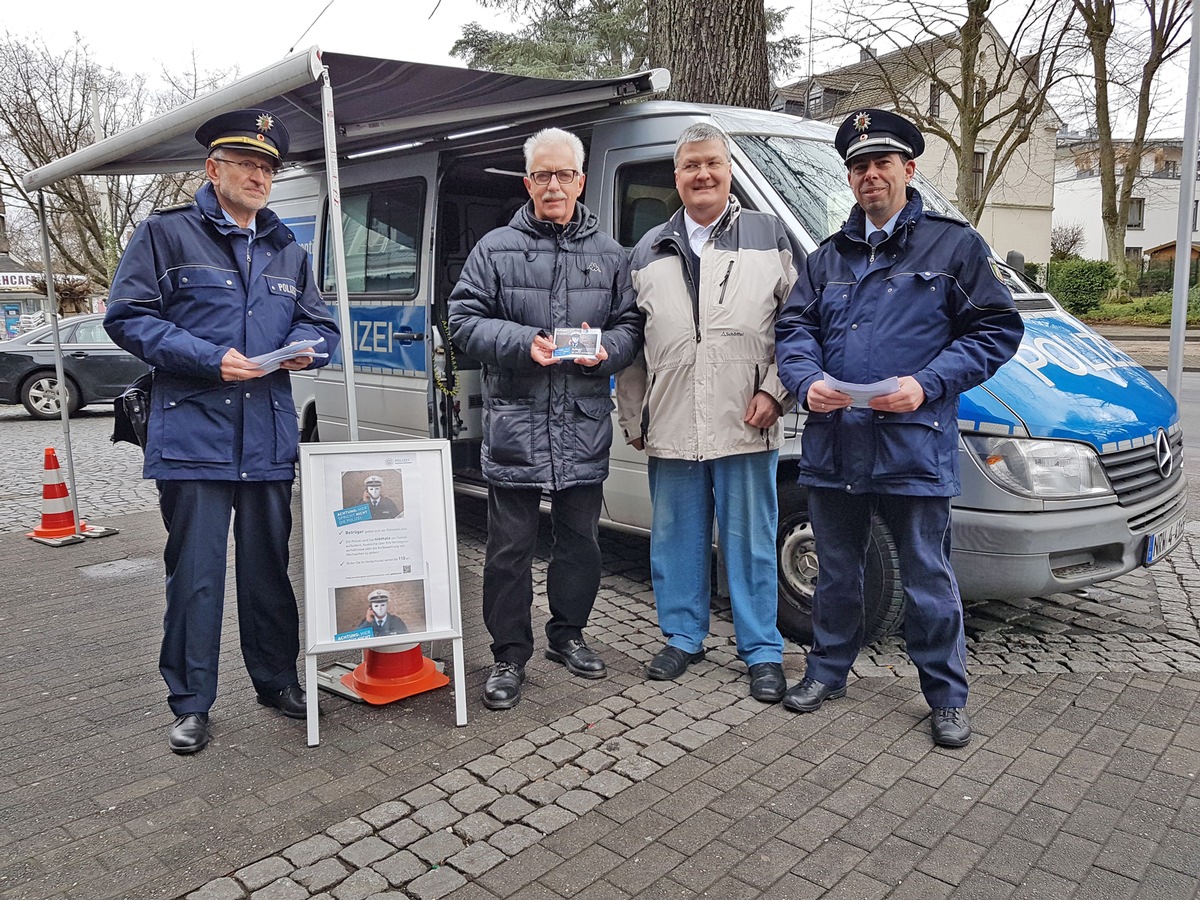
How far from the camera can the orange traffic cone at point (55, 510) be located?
→ 663 centimetres

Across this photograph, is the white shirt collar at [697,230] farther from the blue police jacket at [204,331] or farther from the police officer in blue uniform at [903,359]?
the blue police jacket at [204,331]

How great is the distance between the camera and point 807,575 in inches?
168

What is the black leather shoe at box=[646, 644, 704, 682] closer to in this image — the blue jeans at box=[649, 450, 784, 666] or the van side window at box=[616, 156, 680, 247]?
the blue jeans at box=[649, 450, 784, 666]

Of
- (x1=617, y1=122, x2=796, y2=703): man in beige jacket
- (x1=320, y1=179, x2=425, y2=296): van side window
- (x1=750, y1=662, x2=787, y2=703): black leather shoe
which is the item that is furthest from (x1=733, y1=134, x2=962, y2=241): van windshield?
(x1=320, y1=179, x2=425, y2=296): van side window

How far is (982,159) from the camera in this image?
36.6 m

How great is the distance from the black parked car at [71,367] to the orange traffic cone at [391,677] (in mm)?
12114

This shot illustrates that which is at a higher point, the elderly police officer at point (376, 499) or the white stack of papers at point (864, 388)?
the white stack of papers at point (864, 388)

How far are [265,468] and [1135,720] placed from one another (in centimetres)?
334

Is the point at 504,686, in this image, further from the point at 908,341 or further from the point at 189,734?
the point at 908,341

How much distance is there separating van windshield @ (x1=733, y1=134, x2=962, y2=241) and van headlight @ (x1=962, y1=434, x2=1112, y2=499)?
1174 millimetres

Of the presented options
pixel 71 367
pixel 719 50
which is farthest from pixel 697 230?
pixel 71 367

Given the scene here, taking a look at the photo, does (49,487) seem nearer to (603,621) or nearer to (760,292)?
(603,621)

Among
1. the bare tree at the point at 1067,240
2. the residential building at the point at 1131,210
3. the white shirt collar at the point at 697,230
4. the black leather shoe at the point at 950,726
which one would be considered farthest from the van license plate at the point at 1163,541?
the residential building at the point at 1131,210

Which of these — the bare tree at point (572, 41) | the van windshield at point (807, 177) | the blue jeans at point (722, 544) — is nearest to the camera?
the blue jeans at point (722, 544)
